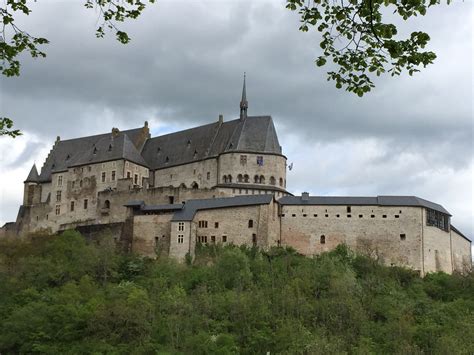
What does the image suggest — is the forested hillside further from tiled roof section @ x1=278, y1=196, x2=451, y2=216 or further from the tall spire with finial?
the tall spire with finial

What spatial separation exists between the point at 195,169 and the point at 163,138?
9.36 metres

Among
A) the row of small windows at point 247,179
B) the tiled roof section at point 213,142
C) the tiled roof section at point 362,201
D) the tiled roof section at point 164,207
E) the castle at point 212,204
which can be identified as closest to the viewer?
the castle at point 212,204

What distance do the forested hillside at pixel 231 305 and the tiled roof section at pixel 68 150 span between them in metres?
19.4

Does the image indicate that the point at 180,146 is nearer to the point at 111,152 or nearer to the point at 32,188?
the point at 111,152

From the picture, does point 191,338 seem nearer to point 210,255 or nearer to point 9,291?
point 210,255

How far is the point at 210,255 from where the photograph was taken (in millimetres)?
55344

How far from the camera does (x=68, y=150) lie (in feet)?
260

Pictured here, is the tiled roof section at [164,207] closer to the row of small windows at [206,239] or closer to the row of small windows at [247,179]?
the row of small windows at [206,239]

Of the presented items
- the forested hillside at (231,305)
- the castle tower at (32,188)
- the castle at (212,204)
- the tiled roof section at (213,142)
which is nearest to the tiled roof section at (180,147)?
the tiled roof section at (213,142)

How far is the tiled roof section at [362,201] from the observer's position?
2219 inches

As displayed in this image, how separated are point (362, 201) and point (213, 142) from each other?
1806 cm

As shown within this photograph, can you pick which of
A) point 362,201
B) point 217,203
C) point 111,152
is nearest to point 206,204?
point 217,203

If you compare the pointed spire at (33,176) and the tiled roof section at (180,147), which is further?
the pointed spire at (33,176)

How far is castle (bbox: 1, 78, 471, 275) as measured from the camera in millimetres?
55781
